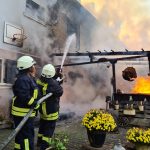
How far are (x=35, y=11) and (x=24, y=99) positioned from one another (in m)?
8.42

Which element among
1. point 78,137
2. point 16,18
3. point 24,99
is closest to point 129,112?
point 78,137

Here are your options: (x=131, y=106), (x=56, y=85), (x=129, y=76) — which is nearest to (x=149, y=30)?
(x=129, y=76)

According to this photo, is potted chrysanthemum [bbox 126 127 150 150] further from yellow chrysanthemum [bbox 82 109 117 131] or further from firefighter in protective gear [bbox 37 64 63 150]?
firefighter in protective gear [bbox 37 64 63 150]

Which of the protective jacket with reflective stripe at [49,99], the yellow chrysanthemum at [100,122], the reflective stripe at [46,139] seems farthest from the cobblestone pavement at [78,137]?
the protective jacket with reflective stripe at [49,99]

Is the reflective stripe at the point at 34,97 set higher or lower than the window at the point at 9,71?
lower

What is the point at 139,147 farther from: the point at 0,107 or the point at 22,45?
the point at 22,45

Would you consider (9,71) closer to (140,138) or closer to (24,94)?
(24,94)

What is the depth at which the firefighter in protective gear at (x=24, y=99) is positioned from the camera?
5.46 metres

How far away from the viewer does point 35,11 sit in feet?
43.1

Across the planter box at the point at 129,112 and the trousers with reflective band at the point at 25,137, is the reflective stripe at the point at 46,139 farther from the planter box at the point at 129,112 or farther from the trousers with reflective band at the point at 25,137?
the planter box at the point at 129,112

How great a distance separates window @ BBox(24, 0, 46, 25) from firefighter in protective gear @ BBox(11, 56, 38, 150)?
23.4 feet

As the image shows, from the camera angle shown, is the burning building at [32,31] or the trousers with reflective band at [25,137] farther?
the burning building at [32,31]

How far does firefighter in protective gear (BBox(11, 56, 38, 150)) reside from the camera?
546 centimetres

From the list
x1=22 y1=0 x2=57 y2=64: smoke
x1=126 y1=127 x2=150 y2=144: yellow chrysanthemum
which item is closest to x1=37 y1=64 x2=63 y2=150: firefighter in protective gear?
x1=126 y1=127 x2=150 y2=144: yellow chrysanthemum
